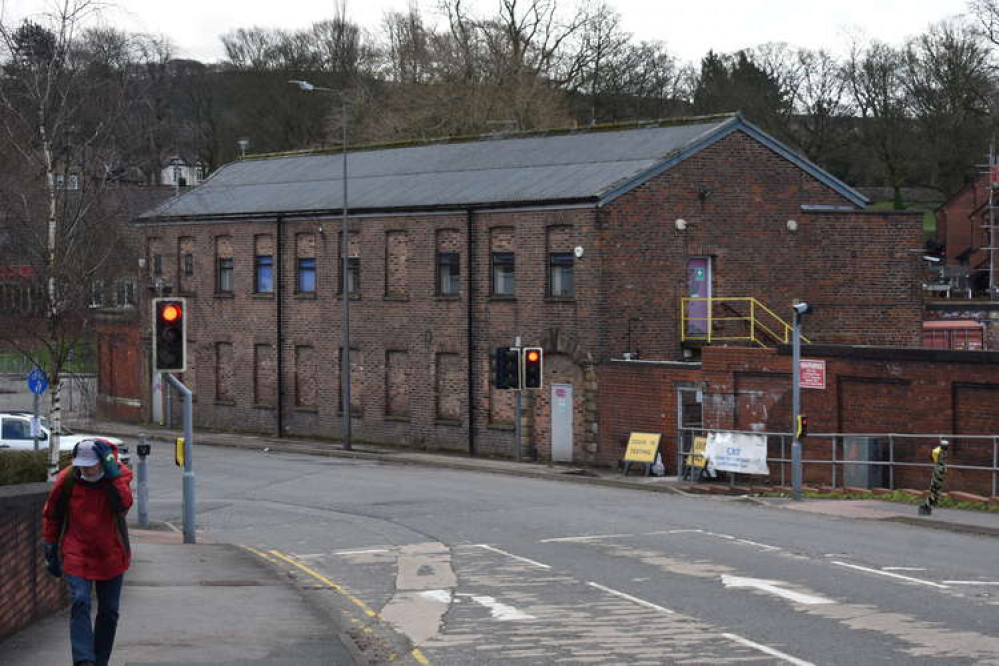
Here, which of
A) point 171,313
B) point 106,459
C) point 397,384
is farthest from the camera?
point 397,384

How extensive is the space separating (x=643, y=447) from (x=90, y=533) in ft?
88.1

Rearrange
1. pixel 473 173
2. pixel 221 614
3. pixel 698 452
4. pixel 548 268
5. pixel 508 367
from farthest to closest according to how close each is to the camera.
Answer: pixel 473 173 → pixel 548 268 → pixel 508 367 → pixel 698 452 → pixel 221 614

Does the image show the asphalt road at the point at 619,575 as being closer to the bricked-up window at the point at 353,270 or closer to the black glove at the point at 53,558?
the black glove at the point at 53,558

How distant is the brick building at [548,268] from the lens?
40562 millimetres

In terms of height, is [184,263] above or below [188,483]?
above

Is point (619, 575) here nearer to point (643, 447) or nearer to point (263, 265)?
point (643, 447)

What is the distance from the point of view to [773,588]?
17.2m

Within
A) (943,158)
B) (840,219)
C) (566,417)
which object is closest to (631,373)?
(566,417)

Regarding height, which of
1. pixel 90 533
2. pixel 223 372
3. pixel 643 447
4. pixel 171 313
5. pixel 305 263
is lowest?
pixel 643 447

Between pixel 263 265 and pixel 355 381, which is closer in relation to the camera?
pixel 355 381

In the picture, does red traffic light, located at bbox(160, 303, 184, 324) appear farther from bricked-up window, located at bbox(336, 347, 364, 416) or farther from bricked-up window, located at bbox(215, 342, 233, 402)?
bricked-up window, located at bbox(215, 342, 233, 402)

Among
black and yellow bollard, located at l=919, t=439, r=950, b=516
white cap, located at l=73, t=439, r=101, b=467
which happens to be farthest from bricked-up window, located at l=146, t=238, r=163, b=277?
white cap, located at l=73, t=439, r=101, b=467

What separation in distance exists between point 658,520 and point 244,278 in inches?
1183

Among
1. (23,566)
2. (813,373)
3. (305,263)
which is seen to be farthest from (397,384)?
(23,566)
